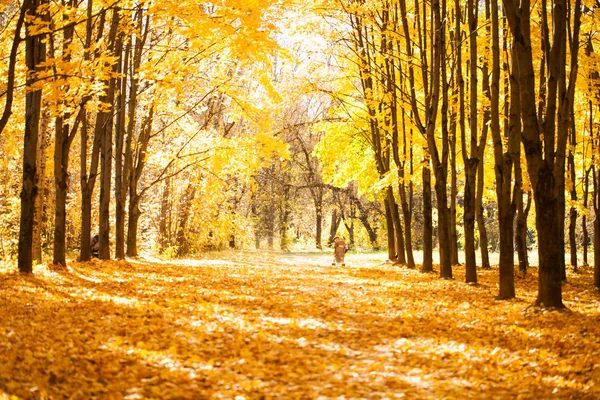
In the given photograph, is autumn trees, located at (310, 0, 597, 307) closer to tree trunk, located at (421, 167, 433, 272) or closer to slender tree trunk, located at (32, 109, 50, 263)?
tree trunk, located at (421, 167, 433, 272)

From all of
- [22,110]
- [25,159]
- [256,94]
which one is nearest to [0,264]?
[25,159]

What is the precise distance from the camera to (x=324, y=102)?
39.5 m

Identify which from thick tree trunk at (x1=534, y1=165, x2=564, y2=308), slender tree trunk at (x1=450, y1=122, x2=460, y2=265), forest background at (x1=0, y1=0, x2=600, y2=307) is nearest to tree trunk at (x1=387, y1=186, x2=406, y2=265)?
forest background at (x1=0, y1=0, x2=600, y2=307)

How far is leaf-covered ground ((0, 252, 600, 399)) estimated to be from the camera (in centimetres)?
480

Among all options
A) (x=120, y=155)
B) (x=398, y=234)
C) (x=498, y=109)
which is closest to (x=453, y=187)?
(x=398, y=234)

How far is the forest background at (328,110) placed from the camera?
33.5 ft

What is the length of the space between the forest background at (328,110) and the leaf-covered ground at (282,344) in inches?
69.7

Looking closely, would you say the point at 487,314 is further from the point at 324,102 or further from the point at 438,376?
the point at 324,102

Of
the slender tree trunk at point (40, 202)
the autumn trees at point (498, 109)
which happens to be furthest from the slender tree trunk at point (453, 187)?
the slender tree trunk at point (40, 202)

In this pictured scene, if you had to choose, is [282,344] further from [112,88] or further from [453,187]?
[112,88]

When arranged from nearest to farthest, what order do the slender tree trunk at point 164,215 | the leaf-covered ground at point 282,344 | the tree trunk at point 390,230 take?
the leaf-covered ground at point 282,344 < the tree trunk at point 390,230 < the slender tree trunk at point 164,215

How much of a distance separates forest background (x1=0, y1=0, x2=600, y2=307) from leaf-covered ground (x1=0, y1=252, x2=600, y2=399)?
1.77 metres

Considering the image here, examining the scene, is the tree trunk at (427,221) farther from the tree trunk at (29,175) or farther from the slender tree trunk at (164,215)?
the slender tree trunk at (164,215)

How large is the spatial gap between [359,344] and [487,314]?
10.2ft
